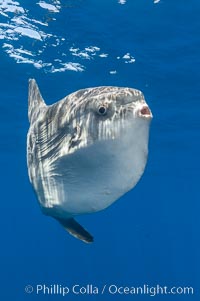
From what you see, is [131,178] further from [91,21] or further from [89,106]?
[91,21]

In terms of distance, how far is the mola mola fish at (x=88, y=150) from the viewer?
3.22m

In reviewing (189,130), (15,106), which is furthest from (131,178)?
(189,130)

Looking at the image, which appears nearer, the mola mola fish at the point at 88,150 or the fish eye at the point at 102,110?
the mola mola fish at the point at 88,150

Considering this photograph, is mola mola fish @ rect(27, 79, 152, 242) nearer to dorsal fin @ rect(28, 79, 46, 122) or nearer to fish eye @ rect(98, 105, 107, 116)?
fish eye @ rect(98, 105, 107, 116)

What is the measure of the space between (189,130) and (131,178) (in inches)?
975

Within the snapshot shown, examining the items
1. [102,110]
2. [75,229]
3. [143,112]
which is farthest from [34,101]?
[143,112]

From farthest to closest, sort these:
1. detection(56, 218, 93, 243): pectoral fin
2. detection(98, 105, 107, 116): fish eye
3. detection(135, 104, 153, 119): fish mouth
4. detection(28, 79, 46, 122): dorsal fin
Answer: detection(28, 79, 46, 122): dorsal fin, detection(56, 218, 93, 243): pectoral fin, detection(98, 105, 107, 116): fish eye, detection(135, 104, 153, 119): fish mouth

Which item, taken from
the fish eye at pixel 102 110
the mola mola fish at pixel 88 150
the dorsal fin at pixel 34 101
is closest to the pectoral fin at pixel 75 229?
the mola mola fish at pixel 88 150

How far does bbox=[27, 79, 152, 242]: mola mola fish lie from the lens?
322 cm

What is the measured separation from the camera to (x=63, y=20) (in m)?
13.3

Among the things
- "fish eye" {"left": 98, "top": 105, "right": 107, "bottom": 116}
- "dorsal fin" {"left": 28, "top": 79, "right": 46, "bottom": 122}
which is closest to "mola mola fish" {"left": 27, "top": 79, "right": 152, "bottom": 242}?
"fish eye" {"left": 98, "top": 105, "right": 107, "bottom": 116}

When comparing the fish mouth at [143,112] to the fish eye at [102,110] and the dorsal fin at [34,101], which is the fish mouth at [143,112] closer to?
the fish eye at [102,110]

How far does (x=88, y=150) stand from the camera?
3.44m

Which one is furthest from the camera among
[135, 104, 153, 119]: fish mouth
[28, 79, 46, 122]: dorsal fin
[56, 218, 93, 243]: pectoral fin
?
[28, 79, 46, 122]: dorsal fin
